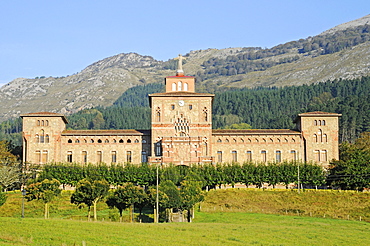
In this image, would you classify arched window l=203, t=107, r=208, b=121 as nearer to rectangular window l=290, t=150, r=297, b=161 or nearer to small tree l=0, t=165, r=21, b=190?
rectangular window l=290, t=150, r=297, b=161

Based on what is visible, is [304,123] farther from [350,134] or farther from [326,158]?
[350,134]

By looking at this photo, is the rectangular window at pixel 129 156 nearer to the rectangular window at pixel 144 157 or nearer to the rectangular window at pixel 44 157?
the rectangular window at pixel 144 157

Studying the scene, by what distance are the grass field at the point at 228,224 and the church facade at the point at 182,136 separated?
12.1 meters

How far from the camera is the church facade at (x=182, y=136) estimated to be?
297 feet

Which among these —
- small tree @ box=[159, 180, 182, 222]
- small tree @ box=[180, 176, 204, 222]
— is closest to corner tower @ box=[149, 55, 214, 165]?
small tree @ box=[180, 176, 204, 222]

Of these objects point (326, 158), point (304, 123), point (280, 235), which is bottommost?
point (280, 235)

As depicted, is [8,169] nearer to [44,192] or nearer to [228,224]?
[44,192]

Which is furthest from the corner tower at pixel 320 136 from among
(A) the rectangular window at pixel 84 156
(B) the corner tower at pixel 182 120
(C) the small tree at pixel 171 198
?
(A) the rectangular window at pixel 84 156

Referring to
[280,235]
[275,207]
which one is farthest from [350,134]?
[280,235]

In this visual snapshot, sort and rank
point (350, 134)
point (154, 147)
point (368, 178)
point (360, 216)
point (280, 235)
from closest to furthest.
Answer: point (280, 235)
point (360, 216)
point (368, 178)
point (154, 147)
point (350, 134)

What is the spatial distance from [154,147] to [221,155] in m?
10.9

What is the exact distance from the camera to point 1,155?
297 ft

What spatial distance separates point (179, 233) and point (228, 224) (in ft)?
33.4

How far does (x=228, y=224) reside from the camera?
56.5 meters
